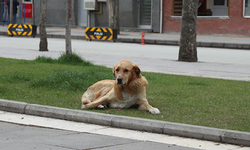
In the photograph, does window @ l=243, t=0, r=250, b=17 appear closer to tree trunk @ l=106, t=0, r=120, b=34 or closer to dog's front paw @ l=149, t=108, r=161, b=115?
tree trunk @ l=106, t=0, r=120, b=34

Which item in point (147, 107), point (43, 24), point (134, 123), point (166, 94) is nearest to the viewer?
point (134, 123)

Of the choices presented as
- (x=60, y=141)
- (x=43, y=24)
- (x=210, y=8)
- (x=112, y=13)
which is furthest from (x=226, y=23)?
(x=60, y=141)

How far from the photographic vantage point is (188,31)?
16547 mm

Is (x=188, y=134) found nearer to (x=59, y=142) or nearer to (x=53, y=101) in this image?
(x=59, y=142)

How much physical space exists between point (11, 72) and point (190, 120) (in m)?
5.74

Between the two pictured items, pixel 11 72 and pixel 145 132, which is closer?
pixel 145 132

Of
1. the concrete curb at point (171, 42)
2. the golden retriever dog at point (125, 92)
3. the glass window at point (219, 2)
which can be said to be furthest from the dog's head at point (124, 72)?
the glass window at point (219, 2)

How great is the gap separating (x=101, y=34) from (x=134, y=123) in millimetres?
20800

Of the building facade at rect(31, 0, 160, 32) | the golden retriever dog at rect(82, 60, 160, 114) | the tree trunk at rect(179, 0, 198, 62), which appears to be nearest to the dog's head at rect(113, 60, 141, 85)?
the golden retriever dog at rect(82, 60, 160, 114)

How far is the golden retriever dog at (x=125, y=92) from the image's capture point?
7.21m

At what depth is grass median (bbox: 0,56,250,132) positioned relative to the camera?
279 inches

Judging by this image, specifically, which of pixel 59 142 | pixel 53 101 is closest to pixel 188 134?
pixel 59 142

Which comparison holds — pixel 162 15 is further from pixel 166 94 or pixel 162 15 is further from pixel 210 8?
pixel 166 94

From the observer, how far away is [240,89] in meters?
9.84
